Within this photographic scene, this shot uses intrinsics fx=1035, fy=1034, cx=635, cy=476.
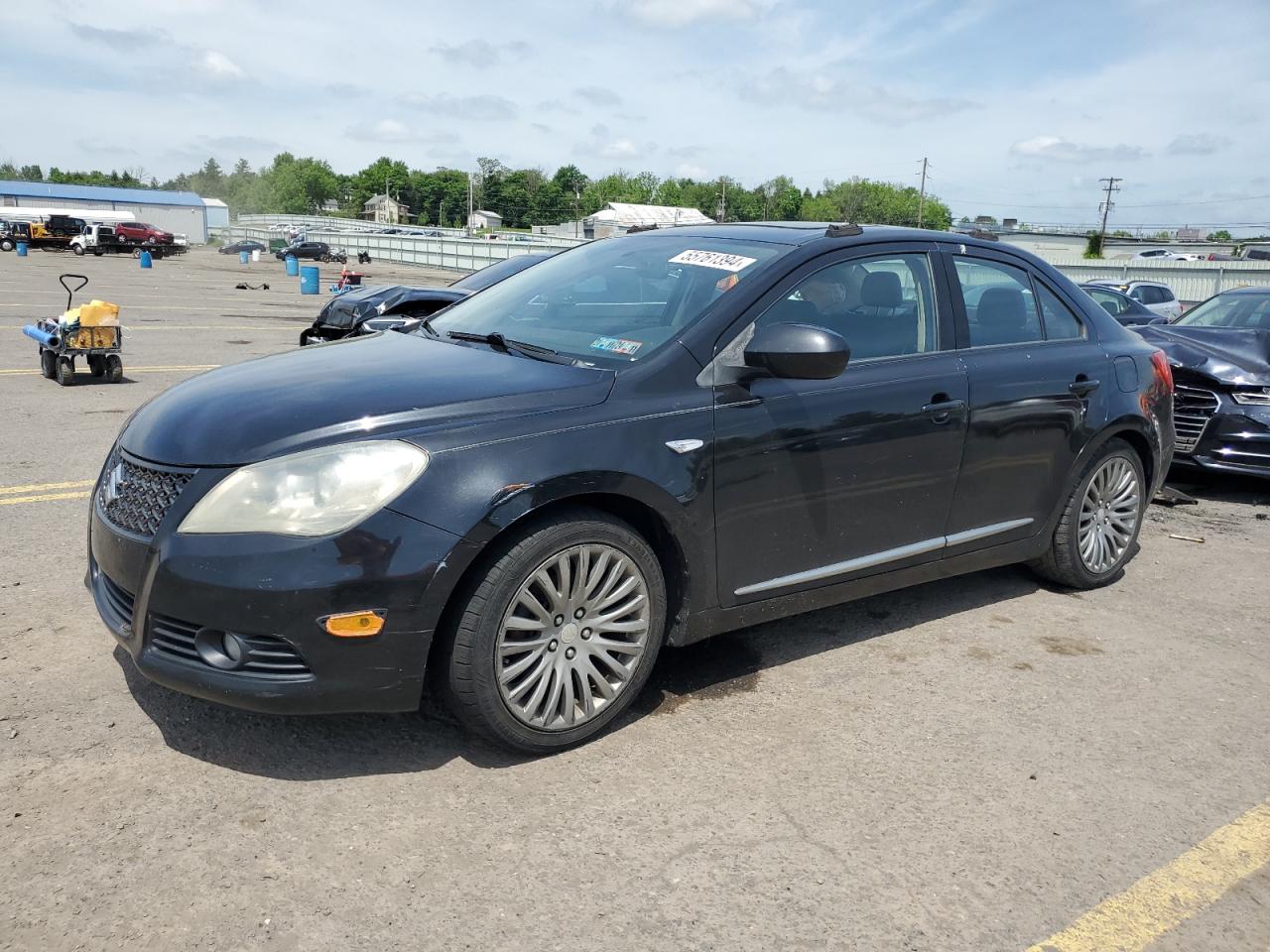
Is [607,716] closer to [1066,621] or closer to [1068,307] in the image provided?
[1066,621]

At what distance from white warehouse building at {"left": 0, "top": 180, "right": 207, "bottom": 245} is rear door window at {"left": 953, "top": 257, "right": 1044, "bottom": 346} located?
104 meters

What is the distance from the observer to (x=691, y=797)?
10.0 ft

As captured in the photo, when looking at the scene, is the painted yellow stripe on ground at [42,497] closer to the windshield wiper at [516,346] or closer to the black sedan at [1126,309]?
the windshield wiper at [516,346]

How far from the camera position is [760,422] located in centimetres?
360

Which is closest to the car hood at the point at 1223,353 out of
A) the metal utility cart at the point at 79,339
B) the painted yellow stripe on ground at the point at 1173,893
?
the painted yellow stripe on ground at the point at 1173,893

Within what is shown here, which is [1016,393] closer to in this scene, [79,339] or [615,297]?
[615,297]

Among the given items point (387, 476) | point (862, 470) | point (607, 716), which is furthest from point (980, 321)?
point (387, 476)

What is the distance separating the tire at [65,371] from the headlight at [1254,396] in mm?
9910

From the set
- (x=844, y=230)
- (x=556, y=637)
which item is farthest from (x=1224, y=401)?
(x=556, y=637)

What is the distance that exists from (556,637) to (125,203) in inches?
4605

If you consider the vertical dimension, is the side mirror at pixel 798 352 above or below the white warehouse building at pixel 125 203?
above

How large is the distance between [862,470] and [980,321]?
3.61 feet

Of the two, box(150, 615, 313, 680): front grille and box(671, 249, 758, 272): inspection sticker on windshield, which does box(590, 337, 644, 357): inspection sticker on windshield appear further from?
box(150, 615, 313, 680): front grille

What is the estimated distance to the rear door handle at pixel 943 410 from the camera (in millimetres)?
4121
